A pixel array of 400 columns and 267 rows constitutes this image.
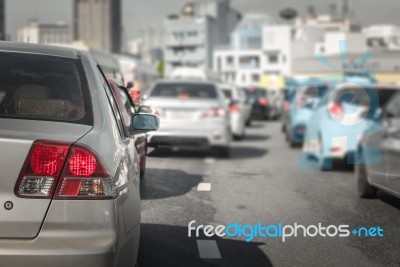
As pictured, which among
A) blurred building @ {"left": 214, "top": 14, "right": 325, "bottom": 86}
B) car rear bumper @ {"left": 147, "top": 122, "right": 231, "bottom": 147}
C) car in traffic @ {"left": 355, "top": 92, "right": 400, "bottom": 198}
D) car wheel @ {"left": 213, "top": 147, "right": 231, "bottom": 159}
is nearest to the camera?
car in traffic @ {"left": 355, "top": 92, "right": 400, "bottom": 198}

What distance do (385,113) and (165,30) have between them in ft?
507

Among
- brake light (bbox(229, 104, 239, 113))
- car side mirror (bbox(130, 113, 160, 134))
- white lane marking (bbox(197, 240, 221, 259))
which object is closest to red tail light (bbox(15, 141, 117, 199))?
car side mirror (bbox(130, 113, 160, 134))

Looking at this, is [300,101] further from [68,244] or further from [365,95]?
[68,244]

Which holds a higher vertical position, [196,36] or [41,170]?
[196,36]

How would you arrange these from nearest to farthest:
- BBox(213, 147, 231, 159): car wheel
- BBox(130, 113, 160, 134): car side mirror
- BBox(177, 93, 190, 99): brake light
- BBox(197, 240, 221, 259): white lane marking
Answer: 1. BBox(130, 113, 160, 134): car side mirror
2. BBox(197, 240, 221, 259): white lane marking
3. BBox(177, 93, 190, 99): brake light
4. BBox(213, 147, 231, 159): car wheel

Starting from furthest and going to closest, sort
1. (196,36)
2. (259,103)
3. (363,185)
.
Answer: (196,36)
(259,103)
(363,185)

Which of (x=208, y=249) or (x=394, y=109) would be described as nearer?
(x=208, y=249)

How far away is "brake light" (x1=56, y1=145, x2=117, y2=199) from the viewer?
12.3 feet

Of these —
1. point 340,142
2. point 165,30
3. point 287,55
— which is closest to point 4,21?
point 340,142

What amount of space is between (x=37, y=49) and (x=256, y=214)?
388 cm

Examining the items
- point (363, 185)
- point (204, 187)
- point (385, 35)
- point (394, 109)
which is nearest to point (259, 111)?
point (394, 109)

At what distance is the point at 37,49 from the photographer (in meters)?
4.75

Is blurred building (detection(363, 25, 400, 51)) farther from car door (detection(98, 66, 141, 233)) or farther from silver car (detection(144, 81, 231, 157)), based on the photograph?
car door (detection(98, 66, 141, 233))

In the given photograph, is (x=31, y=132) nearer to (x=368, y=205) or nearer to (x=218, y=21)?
(x=368, y=205)
